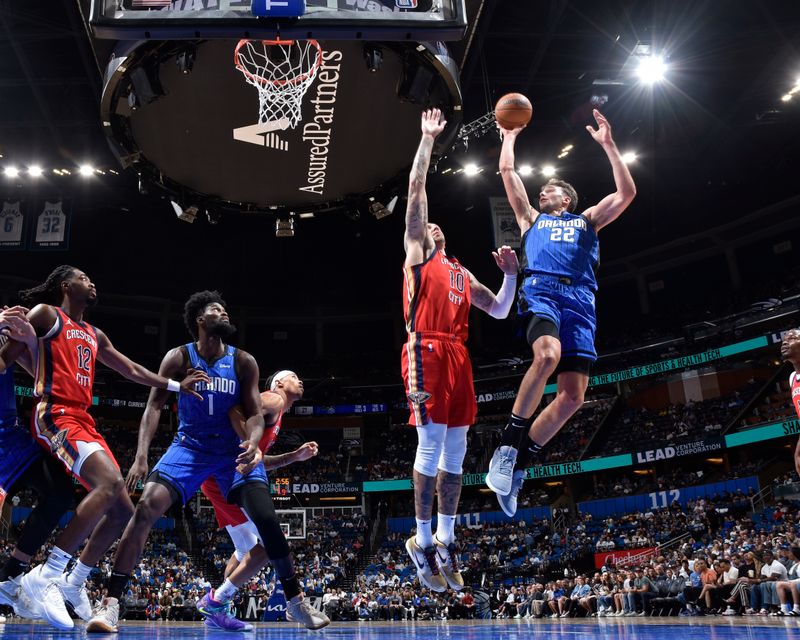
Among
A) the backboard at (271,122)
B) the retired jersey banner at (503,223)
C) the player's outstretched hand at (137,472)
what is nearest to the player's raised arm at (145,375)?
the player's outstretched hand at (137,472)

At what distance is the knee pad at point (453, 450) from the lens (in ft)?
17.2

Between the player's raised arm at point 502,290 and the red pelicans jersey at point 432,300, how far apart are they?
24 cm

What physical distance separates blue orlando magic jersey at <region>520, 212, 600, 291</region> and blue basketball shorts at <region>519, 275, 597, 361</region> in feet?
0.26

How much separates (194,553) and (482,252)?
55.4 feet

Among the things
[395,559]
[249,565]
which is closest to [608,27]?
[249,565]

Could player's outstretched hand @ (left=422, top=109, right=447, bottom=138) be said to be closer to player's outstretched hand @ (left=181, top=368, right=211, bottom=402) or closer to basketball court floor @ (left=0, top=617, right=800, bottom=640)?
player's outstretched hand @ (left=181, top=368, right=211, bottom=402)

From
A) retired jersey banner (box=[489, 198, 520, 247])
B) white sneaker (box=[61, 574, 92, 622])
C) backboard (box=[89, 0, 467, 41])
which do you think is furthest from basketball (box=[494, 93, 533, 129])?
retired jersey banner (box=[489, 198, 520, 247])

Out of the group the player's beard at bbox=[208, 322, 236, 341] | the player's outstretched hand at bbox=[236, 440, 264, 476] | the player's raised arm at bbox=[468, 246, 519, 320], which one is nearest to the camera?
the player's outstretched hand at bbox=[236, 440, 264, 476]

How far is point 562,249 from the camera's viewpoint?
5.23 m

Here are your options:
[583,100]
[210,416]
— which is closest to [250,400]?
[210,416]

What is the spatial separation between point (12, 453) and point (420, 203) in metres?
3.37

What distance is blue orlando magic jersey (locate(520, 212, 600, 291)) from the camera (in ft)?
17.1

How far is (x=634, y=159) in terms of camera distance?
2216cm

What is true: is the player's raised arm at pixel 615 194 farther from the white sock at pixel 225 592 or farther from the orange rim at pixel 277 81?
the orange rim at pixel 277 81
